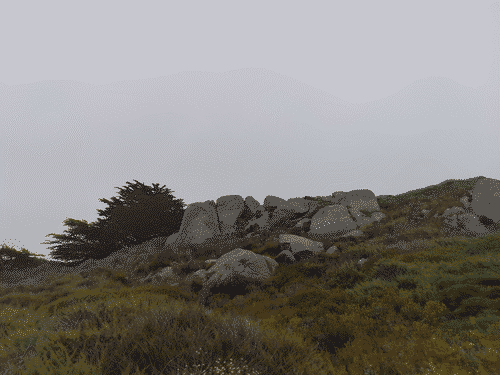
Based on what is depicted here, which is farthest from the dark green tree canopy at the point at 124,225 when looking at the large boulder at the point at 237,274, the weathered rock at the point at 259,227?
the large boulder at the point at 237,274

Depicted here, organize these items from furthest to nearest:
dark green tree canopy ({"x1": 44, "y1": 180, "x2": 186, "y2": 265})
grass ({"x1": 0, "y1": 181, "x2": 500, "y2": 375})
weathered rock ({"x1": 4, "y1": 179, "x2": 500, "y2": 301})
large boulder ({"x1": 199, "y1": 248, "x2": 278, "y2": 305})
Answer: dark green tree canopy ({"x1": 44, "y1": 180, "x2": 186, "y2": 265})
weathered rock ({"x1": 4, "y1": 179, "x2": 500, "y2": 301})
large boulder ({"x1": 199, "y1": 248, "x2": 278, "y2": 305})
grass ({"x1": 0, "y1": 181, "x2": 500, "y2": 375})

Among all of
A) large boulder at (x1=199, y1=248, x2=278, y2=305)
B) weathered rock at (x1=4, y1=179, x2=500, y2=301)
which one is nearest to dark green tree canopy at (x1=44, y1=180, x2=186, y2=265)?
weathered rock at (x1=4, y1=179, x2=500, y2=301)

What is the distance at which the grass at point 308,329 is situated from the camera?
3.56m

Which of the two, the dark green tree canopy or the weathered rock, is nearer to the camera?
the weathered rock

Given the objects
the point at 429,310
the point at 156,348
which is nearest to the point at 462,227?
the point at 429,310

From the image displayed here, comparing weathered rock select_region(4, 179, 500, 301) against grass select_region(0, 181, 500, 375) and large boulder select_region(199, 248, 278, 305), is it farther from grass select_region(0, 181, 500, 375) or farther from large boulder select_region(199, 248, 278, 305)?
grass select_region(0, 181, 500, 375)

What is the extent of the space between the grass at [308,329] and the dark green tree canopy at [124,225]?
15447 mm

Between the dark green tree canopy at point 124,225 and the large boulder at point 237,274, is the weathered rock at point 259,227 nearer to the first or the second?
the large boulder at point 237,274

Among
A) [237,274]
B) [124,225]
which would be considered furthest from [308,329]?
[124,225]

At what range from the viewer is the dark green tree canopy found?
71.5ft

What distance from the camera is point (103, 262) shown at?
67.6 feet

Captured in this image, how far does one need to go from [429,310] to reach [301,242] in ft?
30.1

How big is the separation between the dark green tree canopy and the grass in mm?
15447

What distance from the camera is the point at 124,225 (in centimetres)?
2361
